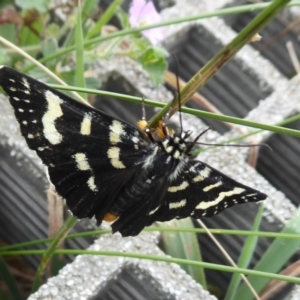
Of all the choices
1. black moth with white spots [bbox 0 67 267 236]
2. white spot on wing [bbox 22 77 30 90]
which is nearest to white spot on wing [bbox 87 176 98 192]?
black moth with white spots [bbox 0 67 267 236]

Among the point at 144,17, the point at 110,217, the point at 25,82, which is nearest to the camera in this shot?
the point at 25,82

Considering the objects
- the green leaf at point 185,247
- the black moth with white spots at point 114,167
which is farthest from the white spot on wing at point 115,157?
the green leaf at point 185,247

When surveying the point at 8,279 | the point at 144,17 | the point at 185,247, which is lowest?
the point at 8,279

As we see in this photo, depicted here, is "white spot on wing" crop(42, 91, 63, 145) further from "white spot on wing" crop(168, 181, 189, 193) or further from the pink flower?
the pink flower

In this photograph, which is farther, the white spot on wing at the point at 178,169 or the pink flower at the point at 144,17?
the pink flower at the point at 144,17

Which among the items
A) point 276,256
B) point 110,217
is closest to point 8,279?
point 110,217

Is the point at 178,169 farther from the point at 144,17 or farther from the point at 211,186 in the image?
the point at 144,17

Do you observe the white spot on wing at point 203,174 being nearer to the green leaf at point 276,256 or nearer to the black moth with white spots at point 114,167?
the black moth with white spots at point 114,167

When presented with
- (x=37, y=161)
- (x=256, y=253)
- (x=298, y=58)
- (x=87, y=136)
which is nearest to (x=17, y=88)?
(x=87, y=136)
